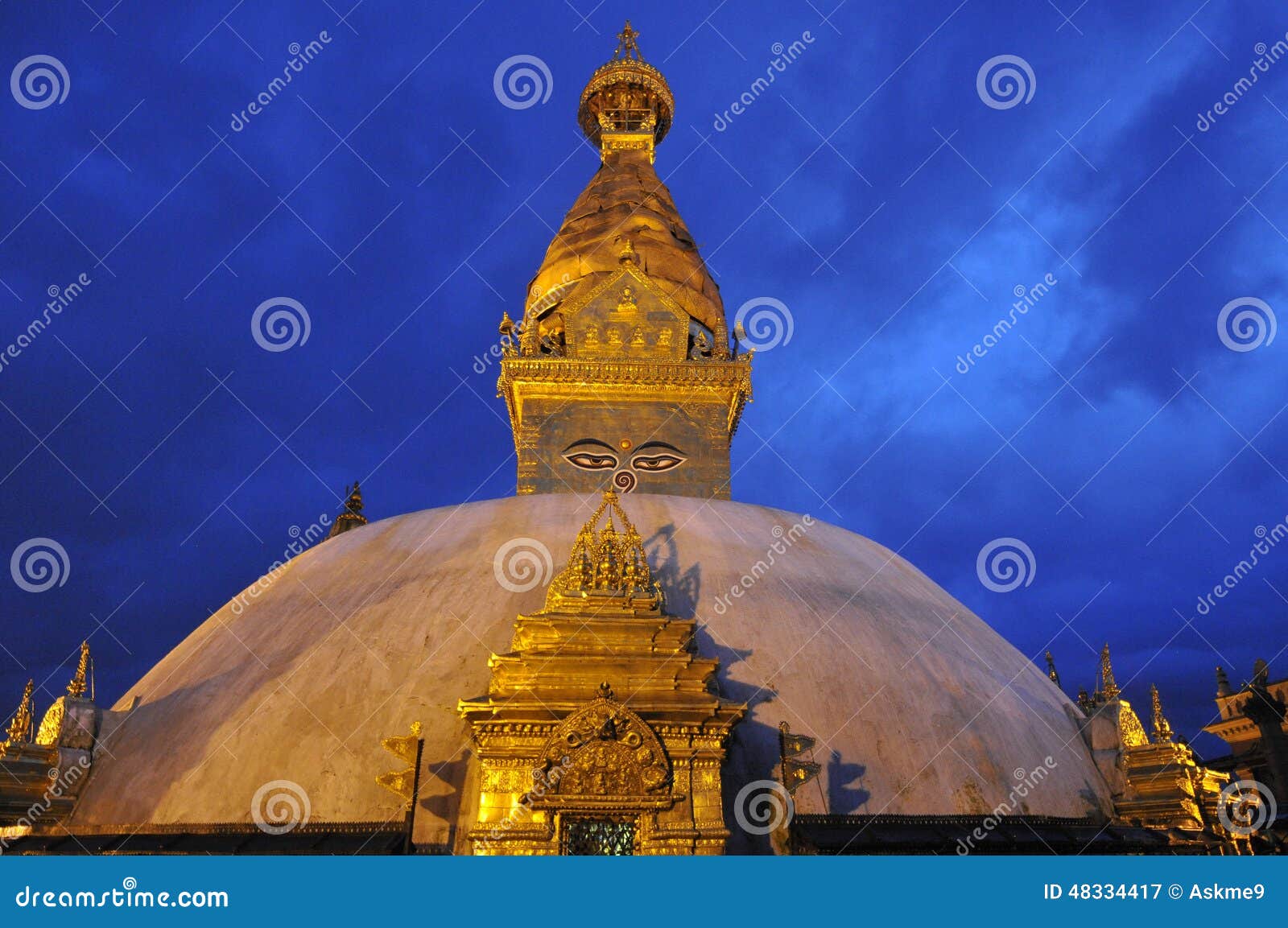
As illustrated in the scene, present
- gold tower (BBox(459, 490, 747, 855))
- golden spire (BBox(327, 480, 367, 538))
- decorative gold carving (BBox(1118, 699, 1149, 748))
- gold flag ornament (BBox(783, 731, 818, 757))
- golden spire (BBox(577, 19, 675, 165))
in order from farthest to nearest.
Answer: golden spire (BBox(577, 19, 675, 165))
golden spire (BBox(327, 480, 367, 538))
decorative gold carving (BBox(1118, 699, 1149, 748))
gold flag ornament (BBox(783, 731, 818, 757))
gold tower (BBox(459, 490, 747, 855))

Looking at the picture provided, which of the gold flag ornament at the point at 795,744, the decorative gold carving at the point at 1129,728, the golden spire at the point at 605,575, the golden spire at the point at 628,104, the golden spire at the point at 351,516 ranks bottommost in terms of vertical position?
the gold flag ornament at the point at 795,744

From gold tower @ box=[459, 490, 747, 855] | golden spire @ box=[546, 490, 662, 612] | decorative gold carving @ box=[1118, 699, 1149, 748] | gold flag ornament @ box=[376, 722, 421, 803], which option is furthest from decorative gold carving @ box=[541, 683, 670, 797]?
decorative gold carving @ box=[1118, 699, 1149, 748]

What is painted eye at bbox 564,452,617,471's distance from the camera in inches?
800

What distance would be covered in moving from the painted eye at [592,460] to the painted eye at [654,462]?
1.85ft

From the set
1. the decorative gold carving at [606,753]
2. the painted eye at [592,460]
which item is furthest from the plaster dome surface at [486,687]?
the painted eye at [592,460]

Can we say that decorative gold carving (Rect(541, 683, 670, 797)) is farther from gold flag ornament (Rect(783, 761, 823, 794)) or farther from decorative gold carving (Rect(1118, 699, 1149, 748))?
decorative gold carving (Rect(1118, 699, 1149, 748))

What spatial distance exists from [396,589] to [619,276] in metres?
12.5

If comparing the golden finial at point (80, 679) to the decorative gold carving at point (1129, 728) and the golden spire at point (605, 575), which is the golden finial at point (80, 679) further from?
the decorative gold carving at point (1129, 728)

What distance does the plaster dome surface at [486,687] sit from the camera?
9.96 m

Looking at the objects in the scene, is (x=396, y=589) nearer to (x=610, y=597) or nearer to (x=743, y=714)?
(x=610, y=597)

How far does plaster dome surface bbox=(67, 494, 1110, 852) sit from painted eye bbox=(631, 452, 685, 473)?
245 inches

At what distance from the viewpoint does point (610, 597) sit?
10172 mm

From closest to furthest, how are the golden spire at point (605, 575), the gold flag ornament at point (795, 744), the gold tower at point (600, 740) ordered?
the gold tower at point (600, 740) → the gold flag ornament at point (795, 744) → the golden spire at point (605, 575)

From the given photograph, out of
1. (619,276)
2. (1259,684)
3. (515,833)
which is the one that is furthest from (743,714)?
(1259,684)
